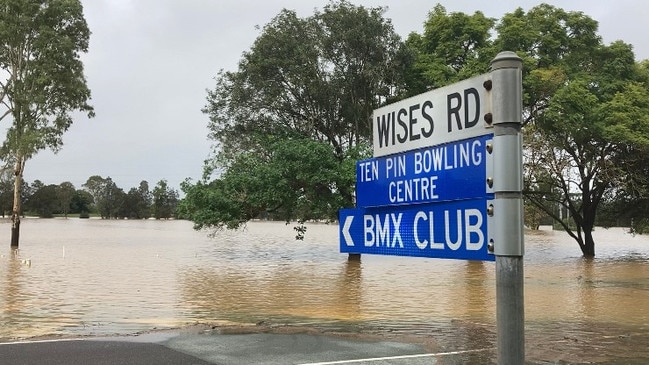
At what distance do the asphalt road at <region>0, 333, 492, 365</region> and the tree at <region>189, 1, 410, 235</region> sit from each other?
16881 mm

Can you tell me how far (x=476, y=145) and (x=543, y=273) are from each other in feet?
79.5

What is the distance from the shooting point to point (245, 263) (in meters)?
32.3

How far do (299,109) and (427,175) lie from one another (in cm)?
2705

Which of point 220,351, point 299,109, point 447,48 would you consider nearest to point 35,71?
point 299,109

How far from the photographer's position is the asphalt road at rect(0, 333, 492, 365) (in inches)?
289

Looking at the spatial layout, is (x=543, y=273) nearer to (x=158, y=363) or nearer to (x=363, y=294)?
(x=363, y=294)

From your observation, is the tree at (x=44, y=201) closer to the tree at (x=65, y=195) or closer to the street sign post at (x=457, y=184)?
the tree at (x=65, y=195)

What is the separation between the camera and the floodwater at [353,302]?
401 inches

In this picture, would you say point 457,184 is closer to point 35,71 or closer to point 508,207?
point 508,207

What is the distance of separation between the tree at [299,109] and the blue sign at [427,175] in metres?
21.9

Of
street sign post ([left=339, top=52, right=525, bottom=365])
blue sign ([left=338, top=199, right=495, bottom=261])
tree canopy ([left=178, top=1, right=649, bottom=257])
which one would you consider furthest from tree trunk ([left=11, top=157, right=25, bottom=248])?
street sign post ([left=339, top=52, right=525, bottom=365])

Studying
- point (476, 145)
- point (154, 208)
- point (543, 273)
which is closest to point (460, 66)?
point (543, 273)

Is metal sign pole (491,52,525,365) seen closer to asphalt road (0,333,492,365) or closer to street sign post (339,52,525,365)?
street sign post (339,52,525,365)

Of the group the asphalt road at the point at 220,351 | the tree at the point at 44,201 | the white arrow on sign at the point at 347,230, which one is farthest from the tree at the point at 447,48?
the tree at the point at 44,201
